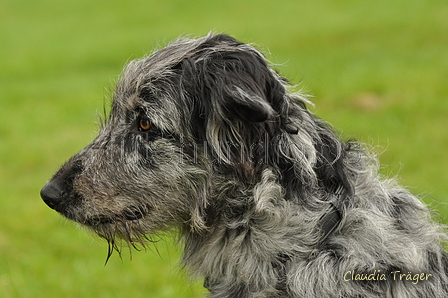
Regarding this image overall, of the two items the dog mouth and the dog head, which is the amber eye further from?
the dog mouth

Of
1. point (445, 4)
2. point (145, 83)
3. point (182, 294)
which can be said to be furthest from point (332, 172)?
point (445, 4)

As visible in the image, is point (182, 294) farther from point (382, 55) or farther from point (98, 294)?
point (382, 55)

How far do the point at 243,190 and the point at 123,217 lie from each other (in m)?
0.88

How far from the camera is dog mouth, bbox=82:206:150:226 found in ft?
13.0

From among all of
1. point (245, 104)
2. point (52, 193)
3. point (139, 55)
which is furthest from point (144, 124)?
point (139, 55)

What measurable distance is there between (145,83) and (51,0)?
109 feet

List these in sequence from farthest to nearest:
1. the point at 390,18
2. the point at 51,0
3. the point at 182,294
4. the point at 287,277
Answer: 1. the point at 51,0
2. the point at 390,18
3. the point at 182,294
4. the point at 287,277

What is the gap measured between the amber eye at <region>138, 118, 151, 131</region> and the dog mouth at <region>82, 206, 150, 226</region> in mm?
544

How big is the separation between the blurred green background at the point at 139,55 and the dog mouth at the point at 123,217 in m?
0.38

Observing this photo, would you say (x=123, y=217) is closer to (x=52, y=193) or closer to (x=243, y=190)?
(x=52, y=193)

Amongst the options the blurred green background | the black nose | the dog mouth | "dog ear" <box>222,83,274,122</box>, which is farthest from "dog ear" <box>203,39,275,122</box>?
the black nose

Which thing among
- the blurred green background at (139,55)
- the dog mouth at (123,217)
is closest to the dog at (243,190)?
the dog mouth at (123,217)

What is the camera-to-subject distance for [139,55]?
1709 cm

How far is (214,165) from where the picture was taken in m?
3.77
